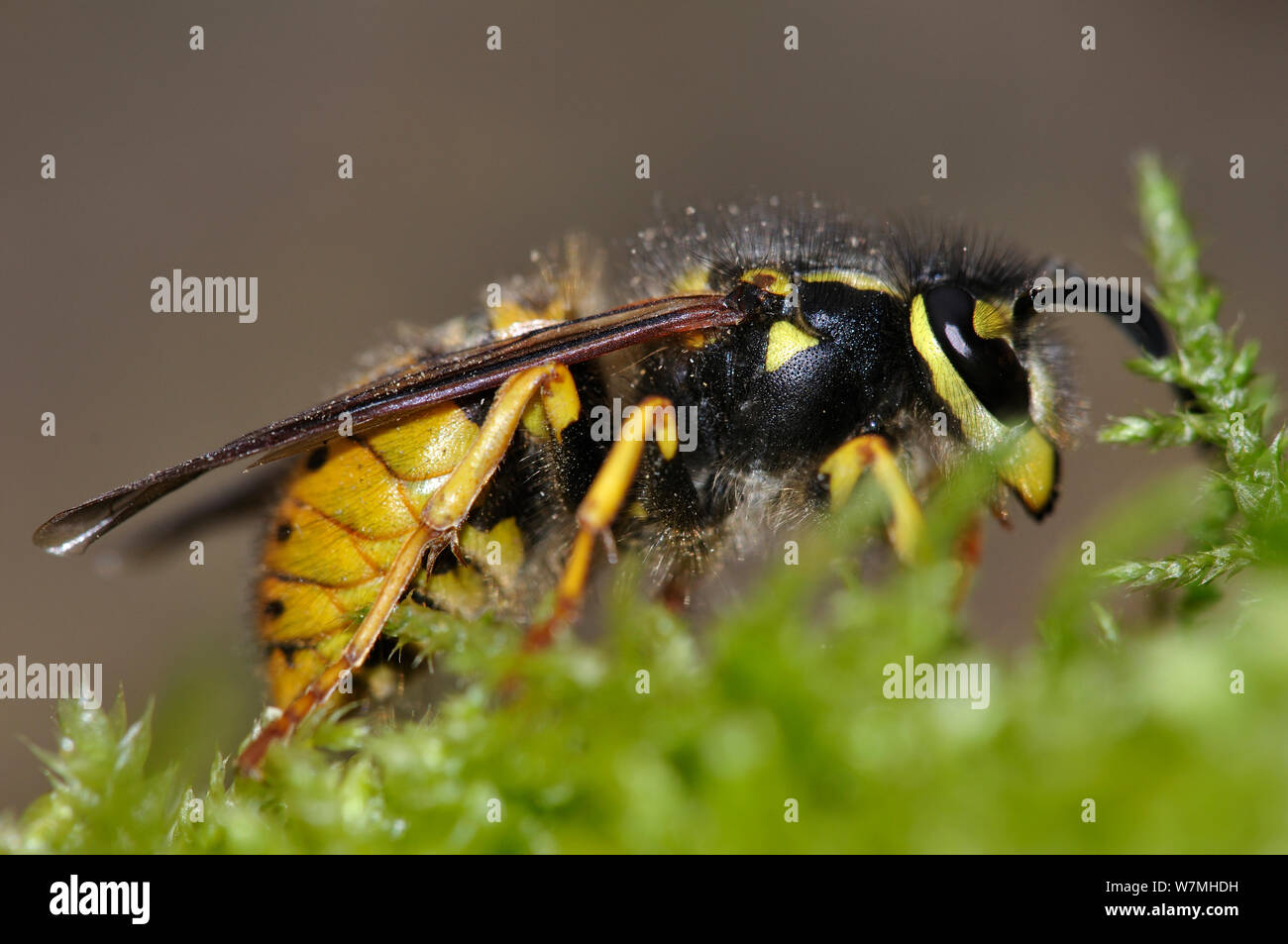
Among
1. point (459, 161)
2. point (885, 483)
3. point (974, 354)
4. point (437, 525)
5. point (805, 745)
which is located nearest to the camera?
point (805, 745)

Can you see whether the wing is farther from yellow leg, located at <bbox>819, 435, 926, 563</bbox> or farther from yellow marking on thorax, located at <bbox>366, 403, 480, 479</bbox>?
yellow leg, located at <bbox>819, 435, 926, 563</bbox>

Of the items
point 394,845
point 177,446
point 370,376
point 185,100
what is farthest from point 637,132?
point 394,845

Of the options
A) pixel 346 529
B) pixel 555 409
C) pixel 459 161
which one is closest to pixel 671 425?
pixel 555 409

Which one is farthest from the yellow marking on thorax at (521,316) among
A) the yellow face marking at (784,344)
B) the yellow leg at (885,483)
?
the yellow leg at (885,483)

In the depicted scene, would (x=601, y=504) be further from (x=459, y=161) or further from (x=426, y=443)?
(x=459, y=161)

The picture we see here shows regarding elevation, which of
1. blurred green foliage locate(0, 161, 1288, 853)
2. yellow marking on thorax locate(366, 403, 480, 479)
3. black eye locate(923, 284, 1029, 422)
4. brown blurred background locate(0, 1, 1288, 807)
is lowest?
blurred green foliage locate(0, 161, 1288, 853)

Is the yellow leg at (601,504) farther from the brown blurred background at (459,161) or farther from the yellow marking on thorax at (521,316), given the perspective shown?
the brown blurred background at (459,161)

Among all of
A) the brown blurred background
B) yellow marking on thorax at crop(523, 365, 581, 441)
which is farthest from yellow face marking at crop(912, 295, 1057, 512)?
the brown blurred background
